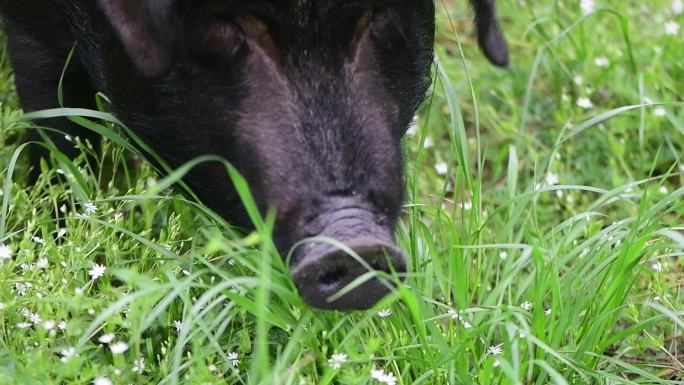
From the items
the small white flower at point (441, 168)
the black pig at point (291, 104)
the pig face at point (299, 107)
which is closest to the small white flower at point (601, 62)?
the small white flower at point (441, 168)

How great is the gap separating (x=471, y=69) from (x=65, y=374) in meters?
3.07

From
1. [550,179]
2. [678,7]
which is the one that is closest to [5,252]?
[550,179]

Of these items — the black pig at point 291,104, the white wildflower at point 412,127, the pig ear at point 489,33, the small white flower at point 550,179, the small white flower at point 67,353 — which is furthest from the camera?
the small white flower at point 550,179

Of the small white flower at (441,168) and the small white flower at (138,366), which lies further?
the small white flower at (441,168)

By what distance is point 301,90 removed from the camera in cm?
294

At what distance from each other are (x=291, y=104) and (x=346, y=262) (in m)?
0.46

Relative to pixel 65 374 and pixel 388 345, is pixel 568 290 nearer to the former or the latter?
pixel 388 345

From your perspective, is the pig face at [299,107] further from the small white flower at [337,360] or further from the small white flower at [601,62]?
the small white flower at [601,62]

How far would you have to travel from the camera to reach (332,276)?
2.71 meters

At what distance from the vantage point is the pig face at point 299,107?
9.01 ft

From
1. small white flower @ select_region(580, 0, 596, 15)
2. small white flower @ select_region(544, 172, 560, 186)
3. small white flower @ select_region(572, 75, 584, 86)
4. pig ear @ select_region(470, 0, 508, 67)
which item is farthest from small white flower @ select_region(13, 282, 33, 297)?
small white flower @ select_region(580, 0, 596, 15)

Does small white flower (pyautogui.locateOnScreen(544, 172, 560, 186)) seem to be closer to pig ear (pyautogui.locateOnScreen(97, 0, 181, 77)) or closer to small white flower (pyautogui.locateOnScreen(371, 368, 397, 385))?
small white flower (pyautogui.locateOnScreen(371, 368, 397, 385))

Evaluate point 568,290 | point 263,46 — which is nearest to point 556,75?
point 568,290

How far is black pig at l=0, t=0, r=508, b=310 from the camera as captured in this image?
2764 mm
